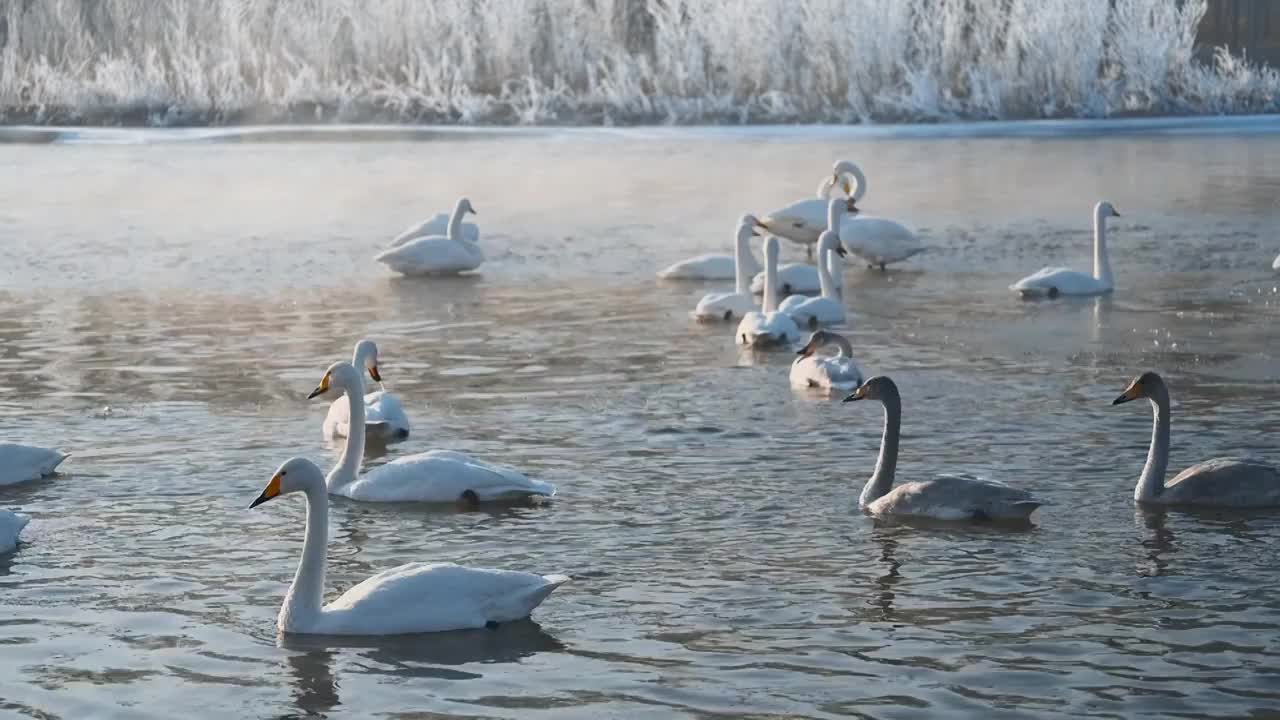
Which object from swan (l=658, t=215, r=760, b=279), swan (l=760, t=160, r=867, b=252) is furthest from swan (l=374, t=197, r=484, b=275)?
swan (l=760, t=160, r=867, b=252)

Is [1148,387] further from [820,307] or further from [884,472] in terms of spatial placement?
[820,307]

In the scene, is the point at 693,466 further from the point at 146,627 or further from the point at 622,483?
the point at 146,627

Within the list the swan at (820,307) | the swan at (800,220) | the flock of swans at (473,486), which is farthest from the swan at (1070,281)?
the swan at (800,220)

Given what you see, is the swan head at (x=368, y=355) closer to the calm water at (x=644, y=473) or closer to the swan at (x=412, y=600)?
the calm water at (x=644, y=473)

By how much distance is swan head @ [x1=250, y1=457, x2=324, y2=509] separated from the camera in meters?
7.01

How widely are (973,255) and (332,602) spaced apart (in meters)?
11.6

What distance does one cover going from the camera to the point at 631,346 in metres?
13.2

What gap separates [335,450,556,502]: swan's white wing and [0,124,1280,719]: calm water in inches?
3.6

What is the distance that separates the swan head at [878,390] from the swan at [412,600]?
228 centimetres

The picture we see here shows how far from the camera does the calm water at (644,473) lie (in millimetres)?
6383

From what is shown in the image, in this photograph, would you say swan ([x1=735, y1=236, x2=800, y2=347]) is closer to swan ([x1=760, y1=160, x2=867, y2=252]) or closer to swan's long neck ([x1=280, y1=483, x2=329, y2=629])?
swan ([x1=760, y1=160, x2=867, y2=252])

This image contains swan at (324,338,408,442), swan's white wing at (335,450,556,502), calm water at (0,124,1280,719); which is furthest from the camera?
swan at (324,338,408,442)

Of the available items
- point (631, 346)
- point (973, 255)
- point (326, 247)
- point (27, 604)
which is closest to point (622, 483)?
point (27, 604)

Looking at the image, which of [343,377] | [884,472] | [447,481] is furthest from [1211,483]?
[343,377]
